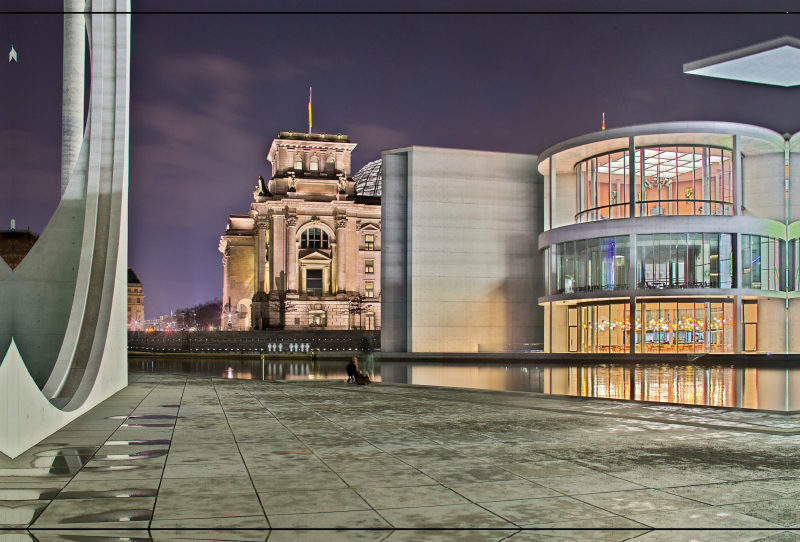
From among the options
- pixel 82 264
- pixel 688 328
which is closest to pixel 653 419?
pixel 82 264

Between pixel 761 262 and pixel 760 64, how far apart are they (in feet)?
72.0

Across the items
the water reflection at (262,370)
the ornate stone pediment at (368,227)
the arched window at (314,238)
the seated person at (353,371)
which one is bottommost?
the water reflection at (262,370)

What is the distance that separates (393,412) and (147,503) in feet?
29.7

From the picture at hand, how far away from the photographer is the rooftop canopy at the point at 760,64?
61500 millimetres

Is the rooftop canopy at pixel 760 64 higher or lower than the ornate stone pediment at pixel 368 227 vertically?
higher

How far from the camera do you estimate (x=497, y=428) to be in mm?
13555

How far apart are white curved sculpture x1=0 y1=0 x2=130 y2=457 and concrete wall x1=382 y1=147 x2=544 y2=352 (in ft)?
126

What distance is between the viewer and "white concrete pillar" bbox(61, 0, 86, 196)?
19.0 meters

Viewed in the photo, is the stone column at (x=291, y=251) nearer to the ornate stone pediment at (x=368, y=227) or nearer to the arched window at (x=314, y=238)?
the arched window at (x=314, y=238)

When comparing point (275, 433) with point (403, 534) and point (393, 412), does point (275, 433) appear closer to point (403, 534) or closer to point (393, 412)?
point (393, 412)

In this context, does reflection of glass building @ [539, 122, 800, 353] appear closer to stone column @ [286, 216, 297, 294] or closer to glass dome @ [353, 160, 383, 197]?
stone column @ [286, 216, 297, 294]

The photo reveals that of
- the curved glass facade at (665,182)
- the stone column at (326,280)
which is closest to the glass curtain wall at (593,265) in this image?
the curved glass facade at (665,182)

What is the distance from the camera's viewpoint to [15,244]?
1728cm

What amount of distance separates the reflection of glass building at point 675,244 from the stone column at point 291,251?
139 ft
